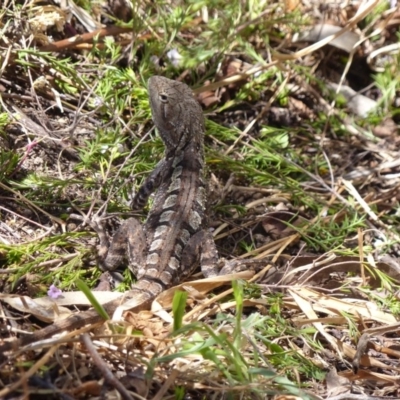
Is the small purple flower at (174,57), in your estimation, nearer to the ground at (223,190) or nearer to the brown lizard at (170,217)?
the ground at (223,190)

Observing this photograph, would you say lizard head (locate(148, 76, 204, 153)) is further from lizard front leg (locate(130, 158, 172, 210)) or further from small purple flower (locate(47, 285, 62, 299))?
small purple flower (locate(47, 285, 62, 299))

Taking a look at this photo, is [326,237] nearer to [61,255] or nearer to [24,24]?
[61,255]

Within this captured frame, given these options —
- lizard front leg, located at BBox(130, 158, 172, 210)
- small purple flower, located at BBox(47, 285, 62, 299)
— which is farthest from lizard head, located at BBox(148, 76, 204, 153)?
small purple flower, located at BBox(47, 285, 62, 299)

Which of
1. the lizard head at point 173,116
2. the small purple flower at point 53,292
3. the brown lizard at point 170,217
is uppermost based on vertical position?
the lizard head at point 173,116

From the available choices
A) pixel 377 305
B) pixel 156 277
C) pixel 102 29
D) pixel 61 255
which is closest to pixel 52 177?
pixel 61 255

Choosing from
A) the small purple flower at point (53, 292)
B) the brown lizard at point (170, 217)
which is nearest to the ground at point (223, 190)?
the small purple flower at point (53, 292)

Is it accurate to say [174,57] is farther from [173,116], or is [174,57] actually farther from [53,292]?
[53,292]
